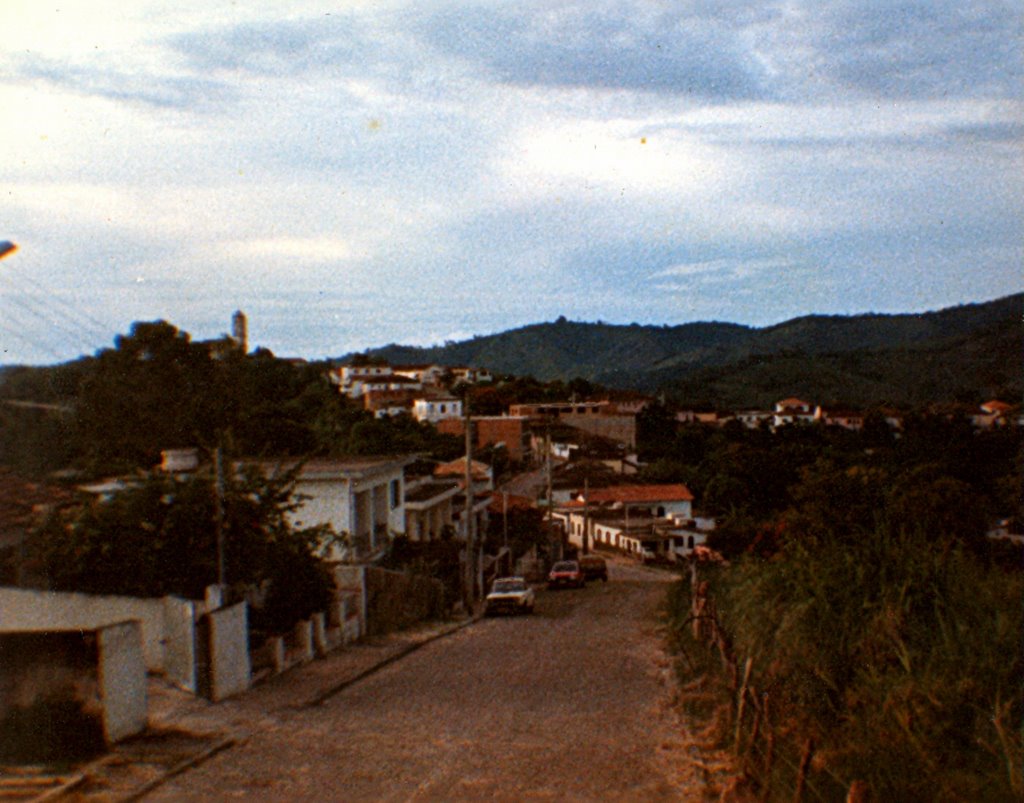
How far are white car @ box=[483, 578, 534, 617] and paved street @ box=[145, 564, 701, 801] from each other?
9.64 metres

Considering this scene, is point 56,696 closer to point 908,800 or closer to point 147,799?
point 147,799

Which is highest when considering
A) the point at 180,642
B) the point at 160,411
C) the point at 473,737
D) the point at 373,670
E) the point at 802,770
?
the point at 160,411

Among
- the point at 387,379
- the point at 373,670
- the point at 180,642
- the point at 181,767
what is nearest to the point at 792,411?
the point at 373,670

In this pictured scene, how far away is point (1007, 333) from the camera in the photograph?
227 feet

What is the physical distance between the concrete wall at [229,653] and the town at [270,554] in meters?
0.03

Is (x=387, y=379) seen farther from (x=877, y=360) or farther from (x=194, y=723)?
(x=194, y=723)

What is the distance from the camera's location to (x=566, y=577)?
117 ft

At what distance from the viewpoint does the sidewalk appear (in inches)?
331

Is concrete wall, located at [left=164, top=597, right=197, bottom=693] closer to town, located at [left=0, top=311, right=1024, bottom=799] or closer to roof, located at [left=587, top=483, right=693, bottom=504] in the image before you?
town, located at [left=0, top=311, right=1024, bottom=799]

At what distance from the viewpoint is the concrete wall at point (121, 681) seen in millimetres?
9578

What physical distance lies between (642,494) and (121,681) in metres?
54.7

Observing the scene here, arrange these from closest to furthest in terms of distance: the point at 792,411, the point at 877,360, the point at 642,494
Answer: the point at 642,494 < the point at 792,411 < the point at 877,360

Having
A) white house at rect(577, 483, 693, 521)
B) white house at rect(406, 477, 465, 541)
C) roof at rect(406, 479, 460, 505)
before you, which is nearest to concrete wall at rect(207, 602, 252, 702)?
white house at rect(406, 477, 465, 541)

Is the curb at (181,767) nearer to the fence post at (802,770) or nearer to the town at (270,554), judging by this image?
the town at (270,554)
